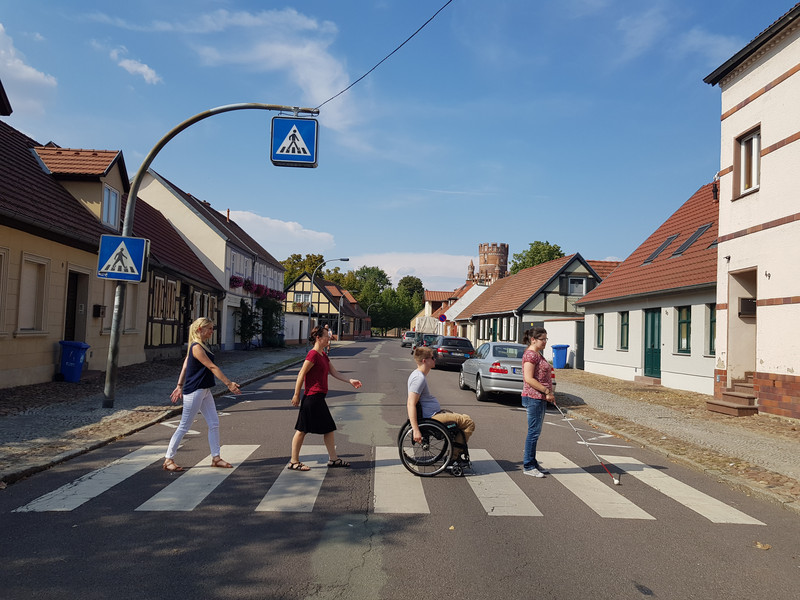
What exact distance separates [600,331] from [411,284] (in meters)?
127

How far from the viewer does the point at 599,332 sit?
85.4ft

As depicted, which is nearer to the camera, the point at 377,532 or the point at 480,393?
the point at 377,532

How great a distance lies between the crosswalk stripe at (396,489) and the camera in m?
5.65

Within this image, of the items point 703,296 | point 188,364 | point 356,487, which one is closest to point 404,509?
point 356,487

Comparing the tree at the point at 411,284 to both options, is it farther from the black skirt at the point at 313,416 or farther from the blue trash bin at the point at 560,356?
the black skirt at the point at 313,416

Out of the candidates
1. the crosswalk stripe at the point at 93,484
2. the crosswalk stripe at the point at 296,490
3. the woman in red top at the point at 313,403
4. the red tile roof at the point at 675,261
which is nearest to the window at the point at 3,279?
the crosswalk stripe at the point at 93,484

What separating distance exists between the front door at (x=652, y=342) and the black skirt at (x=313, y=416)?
1626 cm

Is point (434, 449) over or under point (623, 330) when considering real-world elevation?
under

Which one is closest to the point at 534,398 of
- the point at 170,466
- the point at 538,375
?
the point at 538,375

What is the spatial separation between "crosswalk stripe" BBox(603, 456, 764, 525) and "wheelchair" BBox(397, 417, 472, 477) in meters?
2.16

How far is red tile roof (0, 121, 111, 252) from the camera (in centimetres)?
1295

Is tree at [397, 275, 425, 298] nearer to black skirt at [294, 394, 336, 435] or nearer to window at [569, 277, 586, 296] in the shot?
window at [569, 277, 586, 296]

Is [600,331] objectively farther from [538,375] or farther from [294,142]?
[538,375]

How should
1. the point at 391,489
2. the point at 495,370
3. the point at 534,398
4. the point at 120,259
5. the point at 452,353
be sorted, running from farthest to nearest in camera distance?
the point at 452,353 → the point at 495,370 → the point at 120,259 → the point at 534,398 → the point at 391,489
